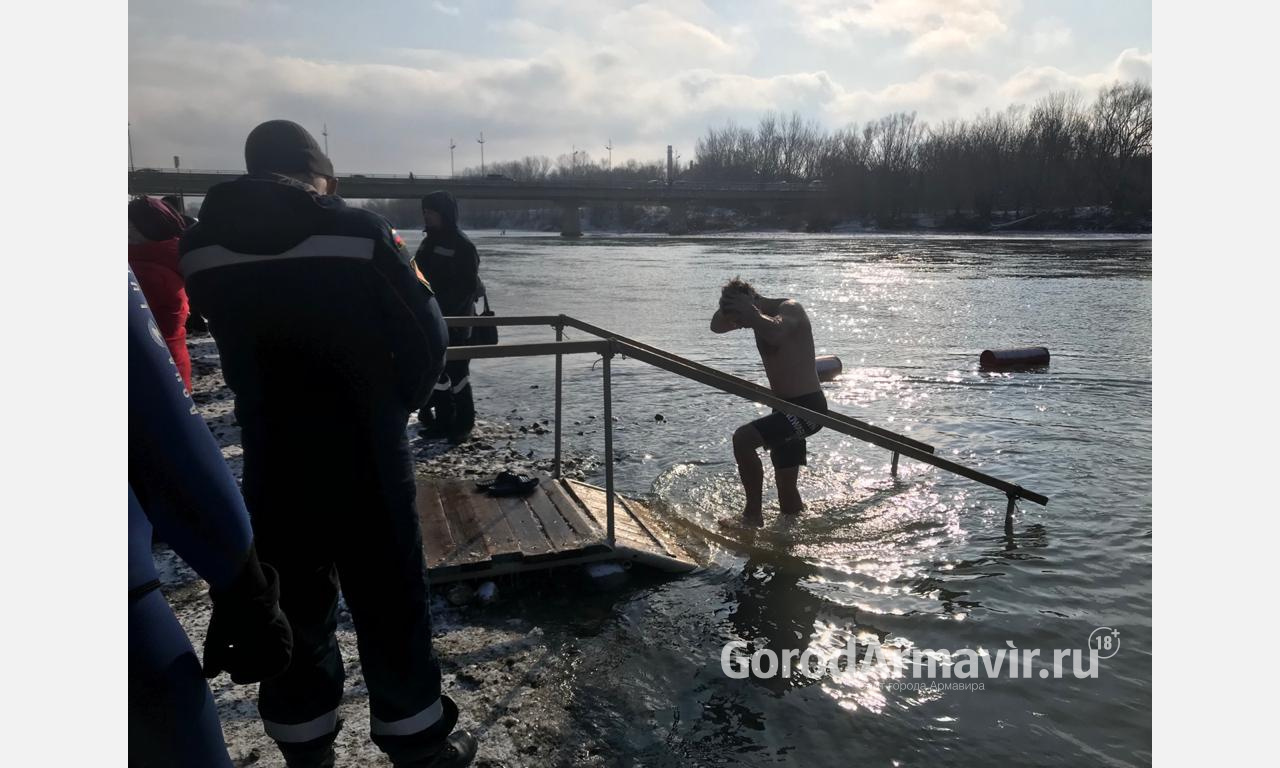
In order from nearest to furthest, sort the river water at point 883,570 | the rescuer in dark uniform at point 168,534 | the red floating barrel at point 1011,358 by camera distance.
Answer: the rescuer in dark uniform at point 168,534 → the river water at point 883,570 → the red floating barrel at point 1011,358

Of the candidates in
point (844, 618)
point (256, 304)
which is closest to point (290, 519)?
point (256, 304)

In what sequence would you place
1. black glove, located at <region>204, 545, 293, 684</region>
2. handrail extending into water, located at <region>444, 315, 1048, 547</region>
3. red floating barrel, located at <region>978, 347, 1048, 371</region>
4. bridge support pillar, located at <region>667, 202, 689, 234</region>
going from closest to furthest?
black glove, located at <region>204, 545, 293, 684</region> → handrail extending into water, located at <region>444, 315, 1048, 547</region> → red floating barrel, located at <region>978, 347, 1048, 371</region> → bridge support pillar, located at <region>667, 202, 689, 234</region>

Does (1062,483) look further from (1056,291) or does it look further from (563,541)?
(1056,291)

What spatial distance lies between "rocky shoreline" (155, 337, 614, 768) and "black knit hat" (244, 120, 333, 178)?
2.12 meters

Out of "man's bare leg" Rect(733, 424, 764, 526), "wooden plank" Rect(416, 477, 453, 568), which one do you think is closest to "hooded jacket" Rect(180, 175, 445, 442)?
"wooden plank" Rect(416, 477, 453, 568)

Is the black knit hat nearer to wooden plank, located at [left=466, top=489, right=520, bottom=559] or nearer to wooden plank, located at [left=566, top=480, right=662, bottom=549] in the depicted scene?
wooden plank, located at [left=466, top=489, right=520, bottom=559]

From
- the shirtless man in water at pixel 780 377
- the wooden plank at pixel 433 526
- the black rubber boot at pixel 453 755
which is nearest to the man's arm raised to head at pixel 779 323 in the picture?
the shirtless man in water at pixel 780 377

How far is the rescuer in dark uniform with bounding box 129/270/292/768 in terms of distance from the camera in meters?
1.57

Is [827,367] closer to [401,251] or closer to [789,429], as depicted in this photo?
[789,429]

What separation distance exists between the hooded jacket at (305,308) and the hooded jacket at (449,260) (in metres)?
4.54

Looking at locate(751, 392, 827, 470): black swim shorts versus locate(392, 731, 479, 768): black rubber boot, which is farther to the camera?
locate(751, 392, 827, 470): black swim shorts

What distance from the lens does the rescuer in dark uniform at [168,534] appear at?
1.57 meters

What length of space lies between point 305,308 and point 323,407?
30cm

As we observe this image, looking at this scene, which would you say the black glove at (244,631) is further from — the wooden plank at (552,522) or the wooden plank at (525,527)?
the wooden plank at (552,522)
